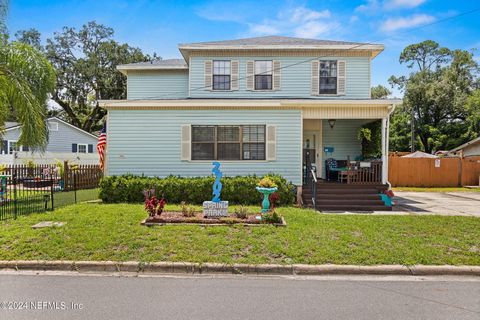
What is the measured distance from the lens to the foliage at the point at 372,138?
13203mm

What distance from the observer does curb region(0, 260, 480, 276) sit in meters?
5.38

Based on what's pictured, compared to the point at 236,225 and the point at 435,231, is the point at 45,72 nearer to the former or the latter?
the point at 236,225

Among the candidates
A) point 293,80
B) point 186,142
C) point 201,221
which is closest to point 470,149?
point 293,80

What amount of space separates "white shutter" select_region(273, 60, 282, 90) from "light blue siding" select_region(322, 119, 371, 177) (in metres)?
2.75

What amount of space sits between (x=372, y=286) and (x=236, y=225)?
11.6 ft

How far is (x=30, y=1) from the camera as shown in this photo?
30.6 feet

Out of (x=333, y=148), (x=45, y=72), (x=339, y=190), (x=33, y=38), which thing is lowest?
(x=339, y=190)

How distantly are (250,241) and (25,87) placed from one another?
25.8 ft

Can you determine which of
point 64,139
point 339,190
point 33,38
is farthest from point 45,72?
point 33,38

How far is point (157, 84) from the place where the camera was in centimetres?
1577

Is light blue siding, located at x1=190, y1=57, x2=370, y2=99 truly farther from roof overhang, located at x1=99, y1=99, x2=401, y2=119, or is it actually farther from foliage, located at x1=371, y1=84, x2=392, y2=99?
foliage, located at x1=371, y1=84, x2=392, y2=99

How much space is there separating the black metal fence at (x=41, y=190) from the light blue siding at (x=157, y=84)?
15.8 feet

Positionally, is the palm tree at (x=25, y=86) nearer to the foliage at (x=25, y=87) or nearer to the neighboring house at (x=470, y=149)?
the foliage at (x=25, y=87)

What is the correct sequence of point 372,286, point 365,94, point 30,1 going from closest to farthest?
point 372,286, point 30,1, point 365,94
